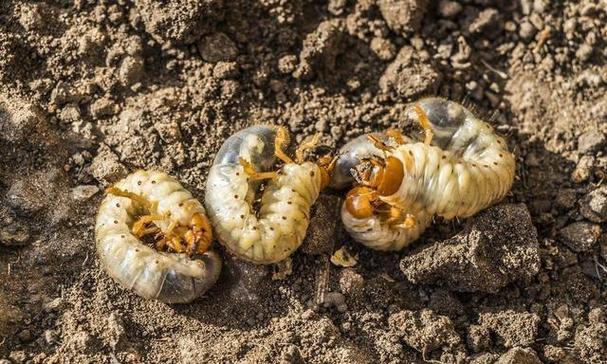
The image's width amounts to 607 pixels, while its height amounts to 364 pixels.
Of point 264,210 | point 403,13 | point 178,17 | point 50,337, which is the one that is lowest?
point 50,337

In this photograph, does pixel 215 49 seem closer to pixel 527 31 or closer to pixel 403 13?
pixel 403 13

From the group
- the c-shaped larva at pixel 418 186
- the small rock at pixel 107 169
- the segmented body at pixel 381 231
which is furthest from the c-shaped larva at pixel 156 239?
the c-shaped larva at pixel 418 186

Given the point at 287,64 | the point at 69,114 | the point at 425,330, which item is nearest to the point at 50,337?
the point at 69,114

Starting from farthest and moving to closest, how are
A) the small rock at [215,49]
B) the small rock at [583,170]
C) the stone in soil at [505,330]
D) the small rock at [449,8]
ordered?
1. the small rock at [449,8]
2. the small rock at [583,170]
3. the small rock at [215,49]
4. the stone in soil at [505,330]

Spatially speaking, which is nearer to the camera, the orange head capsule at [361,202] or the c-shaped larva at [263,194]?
the c-shaped larva at [263,194]

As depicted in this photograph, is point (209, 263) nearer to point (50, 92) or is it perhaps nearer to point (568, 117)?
point (50, 92)

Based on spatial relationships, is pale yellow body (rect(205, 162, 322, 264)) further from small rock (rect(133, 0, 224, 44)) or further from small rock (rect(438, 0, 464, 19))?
small rock (rect(438, 0, 464, 19))

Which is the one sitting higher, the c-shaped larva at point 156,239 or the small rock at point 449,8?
the small rock at point 449,8

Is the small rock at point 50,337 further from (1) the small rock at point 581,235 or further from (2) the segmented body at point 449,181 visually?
(1) the small rock at point 581,235
